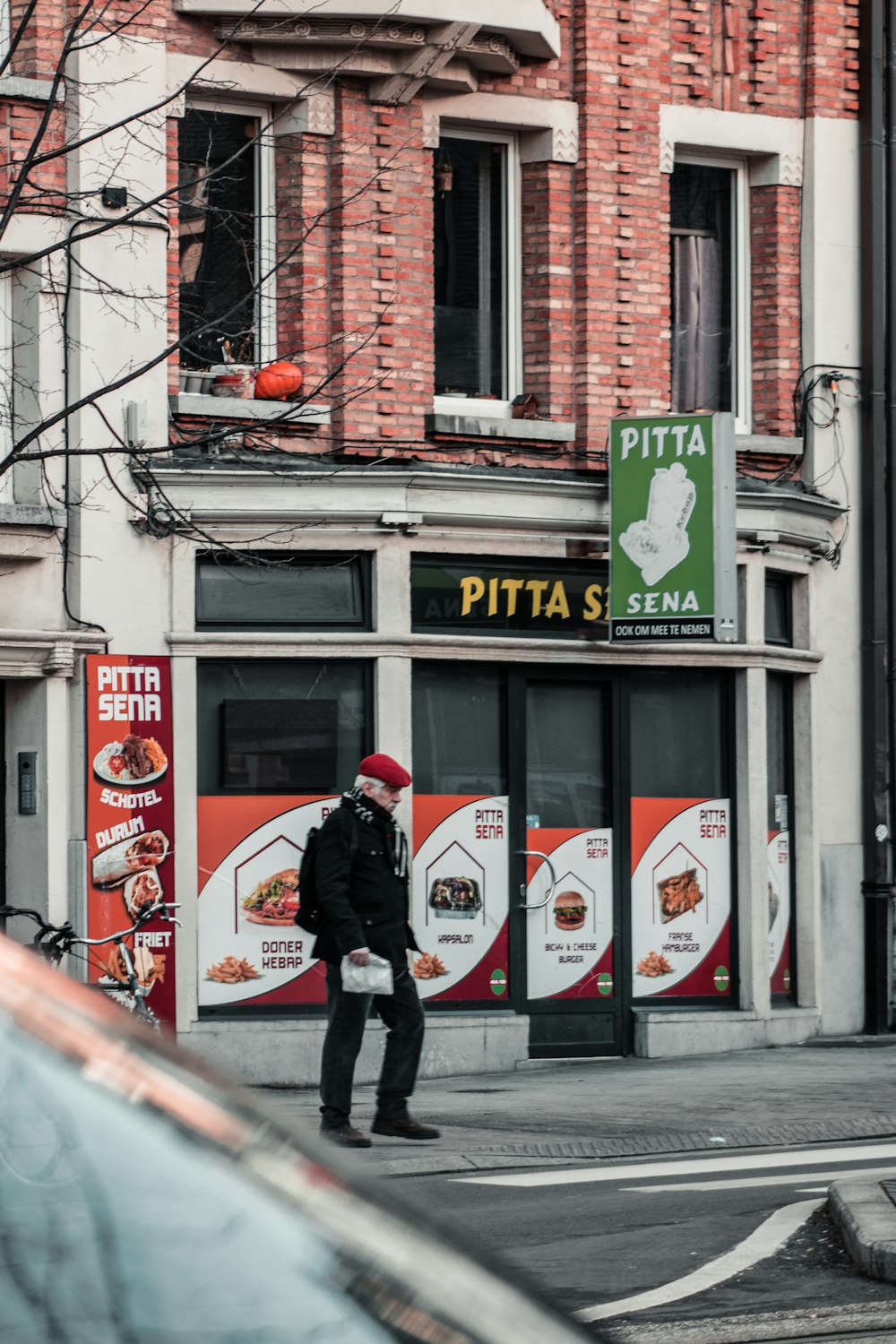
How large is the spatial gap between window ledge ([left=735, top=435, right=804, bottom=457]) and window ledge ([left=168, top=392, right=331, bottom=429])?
3425 mm

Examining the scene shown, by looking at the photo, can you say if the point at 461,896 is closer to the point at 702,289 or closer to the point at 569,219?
the point at 569,219

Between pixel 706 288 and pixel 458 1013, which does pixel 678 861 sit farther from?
pixel 706 288

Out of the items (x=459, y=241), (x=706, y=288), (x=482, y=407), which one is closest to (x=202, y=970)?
(x=482, y=407)

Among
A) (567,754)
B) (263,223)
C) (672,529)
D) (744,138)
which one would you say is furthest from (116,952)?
(744,138)

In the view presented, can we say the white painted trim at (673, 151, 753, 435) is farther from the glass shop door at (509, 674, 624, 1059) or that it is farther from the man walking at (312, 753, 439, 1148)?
the man walking at (312, 753, 439, 1148)

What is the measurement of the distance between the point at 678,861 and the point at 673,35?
6.23 m

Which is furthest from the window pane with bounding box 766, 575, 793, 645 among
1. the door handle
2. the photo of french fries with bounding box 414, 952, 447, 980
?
the photo of french fries with bounding box 414, 952, 447, 980

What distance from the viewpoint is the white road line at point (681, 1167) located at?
9.58 meters

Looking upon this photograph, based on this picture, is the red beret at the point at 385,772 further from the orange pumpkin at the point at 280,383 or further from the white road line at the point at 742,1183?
the orange pumpkin at the point at 280,383

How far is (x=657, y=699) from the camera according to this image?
16078 mm

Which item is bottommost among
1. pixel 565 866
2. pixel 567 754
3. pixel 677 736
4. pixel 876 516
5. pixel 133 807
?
pixel 565 866

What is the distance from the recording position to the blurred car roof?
845mm

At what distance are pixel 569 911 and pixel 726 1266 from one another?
8123 millimetres

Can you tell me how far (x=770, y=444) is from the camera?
1656 centimetres
